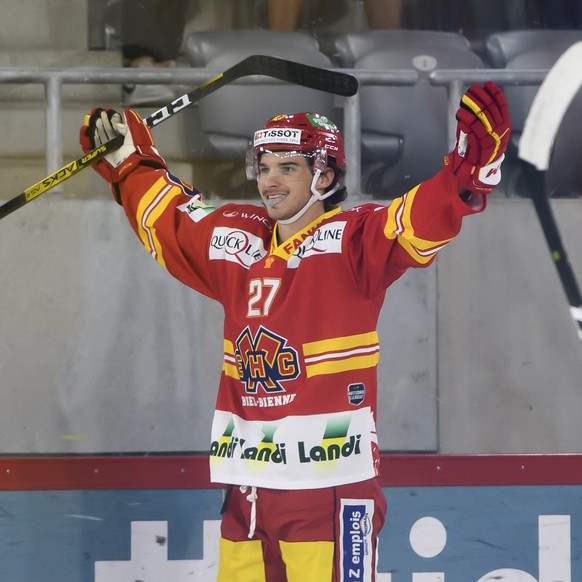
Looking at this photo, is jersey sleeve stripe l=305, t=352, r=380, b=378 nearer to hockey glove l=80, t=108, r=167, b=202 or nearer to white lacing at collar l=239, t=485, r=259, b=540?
white lacing at collar l=239, t=485, r=259, b=540

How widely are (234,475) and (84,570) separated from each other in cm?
81

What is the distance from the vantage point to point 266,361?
2191 mm

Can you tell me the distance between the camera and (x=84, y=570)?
282cm

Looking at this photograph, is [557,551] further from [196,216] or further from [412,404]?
[196,216]

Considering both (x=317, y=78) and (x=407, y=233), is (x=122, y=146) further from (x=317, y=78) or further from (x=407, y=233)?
(x=407, y=233)

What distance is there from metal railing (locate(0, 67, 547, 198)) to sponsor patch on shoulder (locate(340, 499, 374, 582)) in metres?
1.04

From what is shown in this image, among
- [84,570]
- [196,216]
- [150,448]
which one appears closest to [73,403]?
[150,448]

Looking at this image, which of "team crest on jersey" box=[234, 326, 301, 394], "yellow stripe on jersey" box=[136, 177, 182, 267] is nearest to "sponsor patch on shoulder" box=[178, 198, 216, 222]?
"yellow stripe on jersey" box=[136, 177, 182, 267]

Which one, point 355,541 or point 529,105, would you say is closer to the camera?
point 355,541

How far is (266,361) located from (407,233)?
0.40 m

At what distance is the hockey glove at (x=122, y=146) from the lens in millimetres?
2484

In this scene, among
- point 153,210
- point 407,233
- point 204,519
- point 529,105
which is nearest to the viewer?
point 407,233

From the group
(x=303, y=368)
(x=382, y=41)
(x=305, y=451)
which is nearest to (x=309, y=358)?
(x=303, y=368)

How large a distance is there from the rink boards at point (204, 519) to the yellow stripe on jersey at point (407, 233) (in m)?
0.88
